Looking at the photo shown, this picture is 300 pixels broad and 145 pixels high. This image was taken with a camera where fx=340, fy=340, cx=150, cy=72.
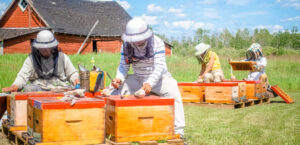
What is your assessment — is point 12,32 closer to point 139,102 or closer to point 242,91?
point 242,91

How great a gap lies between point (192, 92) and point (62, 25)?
23.5 meters

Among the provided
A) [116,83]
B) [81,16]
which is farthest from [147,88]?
[81,16]

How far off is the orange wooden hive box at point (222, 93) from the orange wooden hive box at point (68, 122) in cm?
682

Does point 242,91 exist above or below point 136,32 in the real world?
below

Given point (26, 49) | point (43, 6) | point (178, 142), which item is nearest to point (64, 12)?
point (43, 6)

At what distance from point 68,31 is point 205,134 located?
27.4 metres

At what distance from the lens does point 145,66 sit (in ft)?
18.2

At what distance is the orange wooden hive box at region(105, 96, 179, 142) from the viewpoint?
14.0ft

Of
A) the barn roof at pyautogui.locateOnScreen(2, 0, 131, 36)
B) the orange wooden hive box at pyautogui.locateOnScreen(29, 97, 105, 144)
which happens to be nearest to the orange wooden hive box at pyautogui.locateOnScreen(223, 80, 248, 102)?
the orange wooden hive box at pyautogui.locateOnScreen(29, 97, 105, 144)

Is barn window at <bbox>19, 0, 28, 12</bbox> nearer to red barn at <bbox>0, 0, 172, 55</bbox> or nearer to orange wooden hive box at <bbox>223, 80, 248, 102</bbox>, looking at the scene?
red barn at <bbox>0, 0, 172, 55</bbox>

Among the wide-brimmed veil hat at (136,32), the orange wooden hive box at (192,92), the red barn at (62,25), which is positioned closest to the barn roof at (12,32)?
the red barn at (62,25)

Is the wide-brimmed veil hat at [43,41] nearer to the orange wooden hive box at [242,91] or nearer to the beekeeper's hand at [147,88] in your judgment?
the beekeeper's hand at [147,88]

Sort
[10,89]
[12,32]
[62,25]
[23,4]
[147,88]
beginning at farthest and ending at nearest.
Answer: [23,4] < [62,25] < [12,32] < [10,89] < [147,88]

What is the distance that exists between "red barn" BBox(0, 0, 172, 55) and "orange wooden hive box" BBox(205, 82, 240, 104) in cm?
2255
